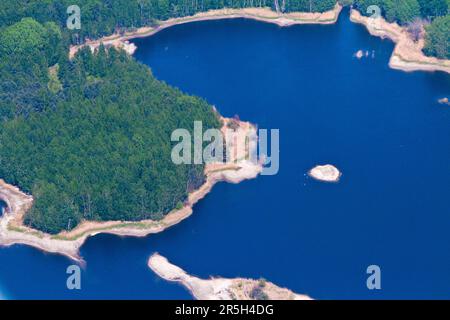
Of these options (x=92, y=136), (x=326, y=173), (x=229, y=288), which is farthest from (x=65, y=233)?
(x=326, y=173)

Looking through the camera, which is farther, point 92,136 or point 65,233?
point 92,136

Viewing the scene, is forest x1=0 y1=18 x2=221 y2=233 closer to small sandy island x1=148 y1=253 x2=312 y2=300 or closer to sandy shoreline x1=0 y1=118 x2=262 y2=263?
sandy shoreline x1=0 y1=118 x2=262 y2=263

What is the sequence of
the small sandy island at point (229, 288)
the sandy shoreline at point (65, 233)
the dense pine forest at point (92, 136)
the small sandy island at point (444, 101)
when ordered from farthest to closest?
the small sandy island at point (444, 101), the dense pine forest at point (92, 136), the sandy shoreline at point (65, 233), the small sandy island at point (229, 288)

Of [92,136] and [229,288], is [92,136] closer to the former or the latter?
[92,136]

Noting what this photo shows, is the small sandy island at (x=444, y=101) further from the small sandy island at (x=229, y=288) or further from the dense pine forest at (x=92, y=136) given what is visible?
the small sandy island at (x=229, y=288)

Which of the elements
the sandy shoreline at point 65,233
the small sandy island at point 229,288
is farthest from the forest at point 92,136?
the small sandy island at point 229,288

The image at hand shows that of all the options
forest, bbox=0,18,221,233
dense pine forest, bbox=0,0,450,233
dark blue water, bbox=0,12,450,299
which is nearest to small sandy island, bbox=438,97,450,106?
dark blue water, bbox=0,12,450,299

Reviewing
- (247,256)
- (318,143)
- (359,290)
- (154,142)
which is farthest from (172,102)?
(359,290)
